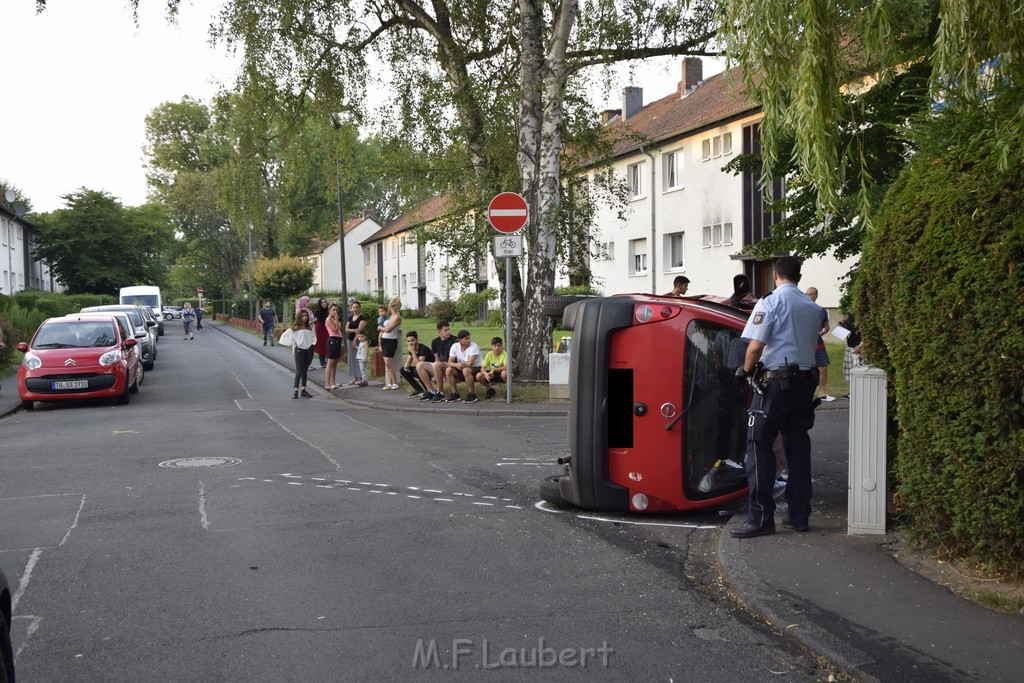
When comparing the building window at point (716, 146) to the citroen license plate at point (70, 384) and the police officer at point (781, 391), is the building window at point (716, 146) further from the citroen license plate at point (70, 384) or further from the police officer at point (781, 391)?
the police officer at point (781, 391)

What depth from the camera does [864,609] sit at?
5074 millimetres

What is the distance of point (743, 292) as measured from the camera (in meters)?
7.65

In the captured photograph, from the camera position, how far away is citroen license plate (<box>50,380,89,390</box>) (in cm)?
1777

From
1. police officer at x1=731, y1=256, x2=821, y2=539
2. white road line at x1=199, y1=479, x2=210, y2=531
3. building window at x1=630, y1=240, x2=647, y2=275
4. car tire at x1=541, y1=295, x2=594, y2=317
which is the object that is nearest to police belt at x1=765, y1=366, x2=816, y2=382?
police officer at x1=731, y1=256, x2=821, y2=539

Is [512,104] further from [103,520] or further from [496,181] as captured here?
[103,520]

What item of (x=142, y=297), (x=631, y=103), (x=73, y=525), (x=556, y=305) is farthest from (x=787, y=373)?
(x=142, y=297)

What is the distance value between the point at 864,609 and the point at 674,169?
36276 mm

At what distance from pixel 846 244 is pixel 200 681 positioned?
15.2 meters

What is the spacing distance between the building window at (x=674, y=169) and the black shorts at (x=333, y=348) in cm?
2167

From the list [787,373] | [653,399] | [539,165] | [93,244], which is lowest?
[653,399]

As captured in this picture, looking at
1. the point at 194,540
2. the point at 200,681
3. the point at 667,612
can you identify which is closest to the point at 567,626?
the point at 667,612

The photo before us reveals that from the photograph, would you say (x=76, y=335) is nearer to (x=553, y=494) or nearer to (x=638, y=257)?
(x=553, y=494)

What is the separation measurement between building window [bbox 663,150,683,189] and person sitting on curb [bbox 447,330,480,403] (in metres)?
24.0

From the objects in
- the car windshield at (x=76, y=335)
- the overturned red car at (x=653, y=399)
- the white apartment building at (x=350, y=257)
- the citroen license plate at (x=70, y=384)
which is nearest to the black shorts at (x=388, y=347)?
the car windshield at (x=76, y=335)
